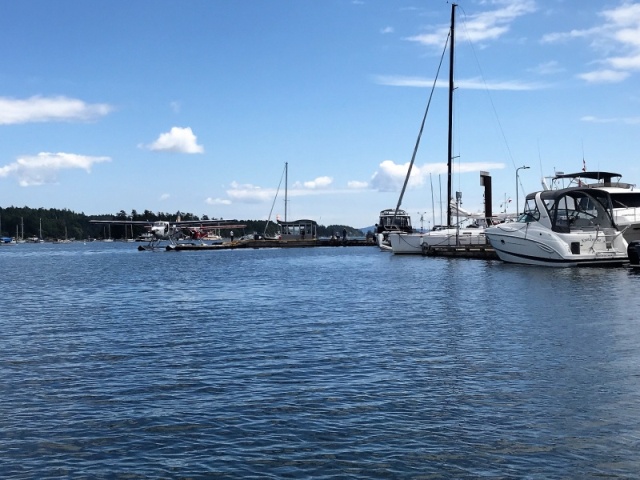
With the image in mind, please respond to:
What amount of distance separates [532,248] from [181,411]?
4550 centimetres

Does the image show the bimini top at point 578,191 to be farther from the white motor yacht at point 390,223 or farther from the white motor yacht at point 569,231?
the white motor yacht at point 390,223

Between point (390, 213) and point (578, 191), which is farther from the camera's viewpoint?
point (390, 213)

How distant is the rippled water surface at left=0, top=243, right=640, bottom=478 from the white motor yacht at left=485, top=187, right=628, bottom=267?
64.9ft

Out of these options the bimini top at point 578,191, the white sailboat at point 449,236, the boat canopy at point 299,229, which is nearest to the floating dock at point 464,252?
the white sailboat at point 449,236

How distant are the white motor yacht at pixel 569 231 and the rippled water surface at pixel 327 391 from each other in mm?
19793

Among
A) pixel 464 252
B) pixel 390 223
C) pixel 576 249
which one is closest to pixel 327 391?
pixel 576 249

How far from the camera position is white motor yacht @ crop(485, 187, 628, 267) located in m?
51.0

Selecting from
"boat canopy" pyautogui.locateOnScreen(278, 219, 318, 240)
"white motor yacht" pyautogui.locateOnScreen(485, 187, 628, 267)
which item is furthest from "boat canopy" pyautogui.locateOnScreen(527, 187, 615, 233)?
"boat canopy" pyautogui.locateOnScreen(278, 219, 318, 240)

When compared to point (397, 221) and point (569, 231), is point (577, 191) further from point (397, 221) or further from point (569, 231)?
point (397, 221)

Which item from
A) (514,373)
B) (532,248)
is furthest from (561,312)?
(532,248)

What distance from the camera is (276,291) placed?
136 ft

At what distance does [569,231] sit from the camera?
51906mm

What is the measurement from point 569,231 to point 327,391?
42.1 m

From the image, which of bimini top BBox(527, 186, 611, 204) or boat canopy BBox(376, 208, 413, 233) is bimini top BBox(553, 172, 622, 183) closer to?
bimini top BBox(527, 186, 611, 204)
